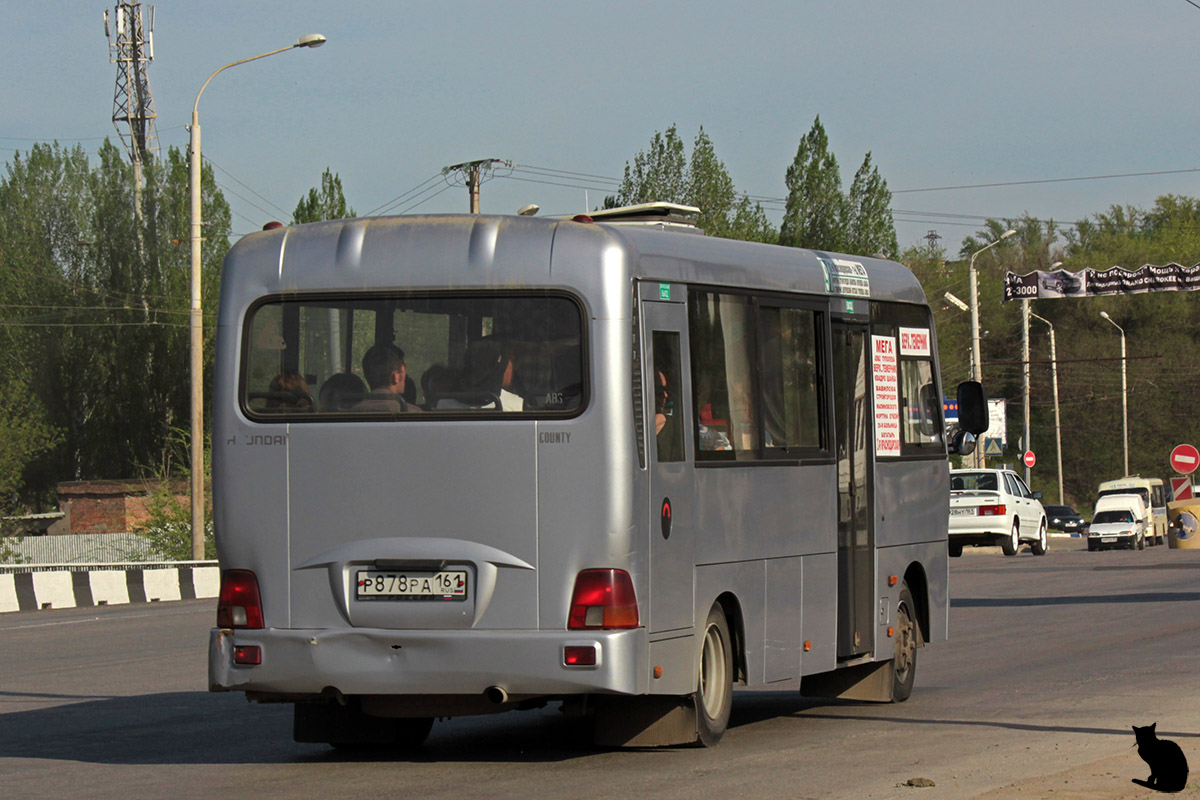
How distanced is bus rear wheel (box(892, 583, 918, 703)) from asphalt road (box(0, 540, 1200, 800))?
0.39 feet

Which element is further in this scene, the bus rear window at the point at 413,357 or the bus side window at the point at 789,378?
the bus side window at the point at 789,378

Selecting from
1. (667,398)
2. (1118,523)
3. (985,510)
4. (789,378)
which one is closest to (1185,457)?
(1118,523)

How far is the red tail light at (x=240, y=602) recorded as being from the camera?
9.20m

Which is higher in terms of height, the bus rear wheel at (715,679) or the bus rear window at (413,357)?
the bus rear window at (413,357)

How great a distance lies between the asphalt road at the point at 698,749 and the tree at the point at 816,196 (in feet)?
189

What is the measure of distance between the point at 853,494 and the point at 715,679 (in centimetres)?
213

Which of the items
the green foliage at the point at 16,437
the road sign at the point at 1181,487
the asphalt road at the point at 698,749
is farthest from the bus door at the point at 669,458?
the green foliage at the point at 16,437

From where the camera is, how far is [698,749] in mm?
9867

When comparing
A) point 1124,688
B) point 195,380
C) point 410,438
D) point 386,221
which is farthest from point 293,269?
point 195,380

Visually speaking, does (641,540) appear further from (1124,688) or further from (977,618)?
(977,618)

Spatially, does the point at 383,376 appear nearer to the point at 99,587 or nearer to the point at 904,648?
the point at 904,648

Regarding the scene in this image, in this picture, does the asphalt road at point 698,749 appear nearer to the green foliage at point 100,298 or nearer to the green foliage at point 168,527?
the green foliage at point 168,527

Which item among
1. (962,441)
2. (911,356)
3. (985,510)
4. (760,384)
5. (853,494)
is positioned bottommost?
(985,510)

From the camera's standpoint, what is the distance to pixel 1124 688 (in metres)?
13.0
